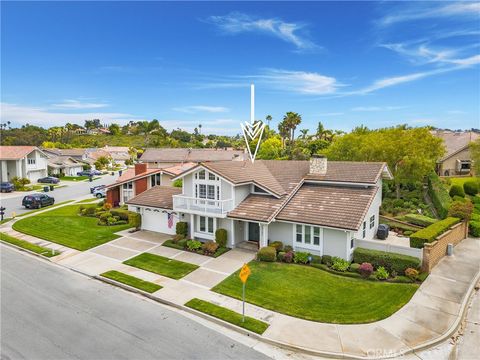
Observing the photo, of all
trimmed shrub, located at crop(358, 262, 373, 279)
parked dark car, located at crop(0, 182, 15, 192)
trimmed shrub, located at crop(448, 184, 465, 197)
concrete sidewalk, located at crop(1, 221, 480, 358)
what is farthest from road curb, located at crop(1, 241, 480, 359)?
parked dark car, located at crop(0, 182, 15, 192)

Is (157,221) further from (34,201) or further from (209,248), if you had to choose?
(34,201)

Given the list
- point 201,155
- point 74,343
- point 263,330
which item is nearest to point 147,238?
point 74,343

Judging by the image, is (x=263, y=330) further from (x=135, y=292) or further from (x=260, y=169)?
(x=260, y=169)

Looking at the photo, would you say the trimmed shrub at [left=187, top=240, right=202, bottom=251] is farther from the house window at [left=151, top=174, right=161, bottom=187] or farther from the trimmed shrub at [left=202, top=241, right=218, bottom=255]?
the house window at [left=151, top=174, right=161, bottom=187]

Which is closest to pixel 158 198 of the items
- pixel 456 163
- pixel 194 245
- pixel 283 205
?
pixel 194 245

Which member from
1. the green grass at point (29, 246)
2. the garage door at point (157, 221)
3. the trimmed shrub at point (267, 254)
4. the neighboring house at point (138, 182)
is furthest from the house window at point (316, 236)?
the green grass at point (29, 246)
